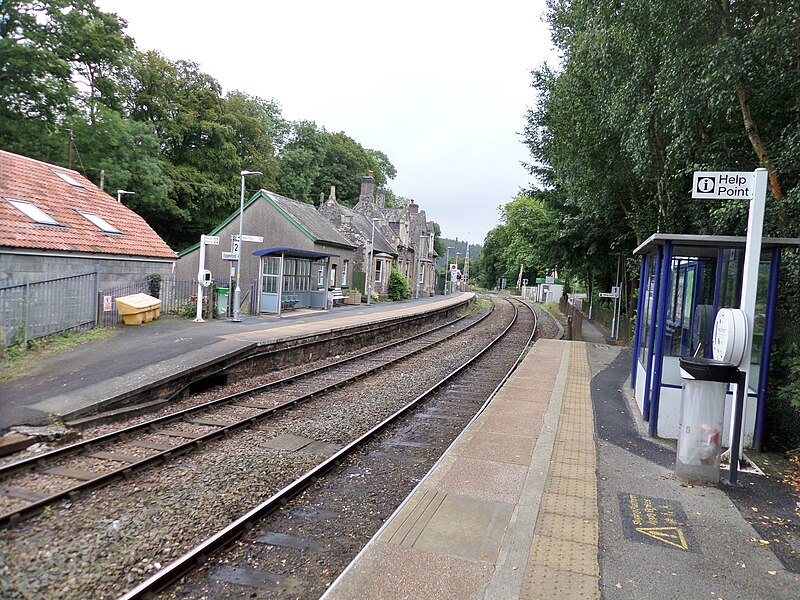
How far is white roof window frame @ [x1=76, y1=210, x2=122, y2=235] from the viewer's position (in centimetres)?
1666

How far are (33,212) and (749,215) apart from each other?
16309 millimetres

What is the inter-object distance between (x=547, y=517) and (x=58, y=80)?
109ft

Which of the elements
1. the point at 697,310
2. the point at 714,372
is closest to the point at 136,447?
the point at 714,372

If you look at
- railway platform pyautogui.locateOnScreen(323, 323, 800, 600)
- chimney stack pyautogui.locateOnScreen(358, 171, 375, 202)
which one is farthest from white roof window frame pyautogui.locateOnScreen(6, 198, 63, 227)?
chimney stack pyautogui.locateOnScreen(358, 171, 375, 202)

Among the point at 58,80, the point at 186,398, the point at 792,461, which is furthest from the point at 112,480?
the point at 58,80

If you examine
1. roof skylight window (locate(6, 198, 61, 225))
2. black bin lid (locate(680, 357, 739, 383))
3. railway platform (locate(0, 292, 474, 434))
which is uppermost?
roof skylight window (locate(6, 198, 61, 225))

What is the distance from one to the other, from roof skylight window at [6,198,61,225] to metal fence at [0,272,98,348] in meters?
1.87

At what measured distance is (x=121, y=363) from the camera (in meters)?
10.9

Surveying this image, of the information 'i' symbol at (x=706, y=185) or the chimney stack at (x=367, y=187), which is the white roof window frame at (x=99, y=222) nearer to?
the information 'i' symbol at (x=706, y=185)

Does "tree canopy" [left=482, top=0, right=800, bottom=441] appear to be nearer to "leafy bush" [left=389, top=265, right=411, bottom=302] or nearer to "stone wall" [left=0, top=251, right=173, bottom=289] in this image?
"stone wall" [left=0, top=251, right=173, bottom=289]

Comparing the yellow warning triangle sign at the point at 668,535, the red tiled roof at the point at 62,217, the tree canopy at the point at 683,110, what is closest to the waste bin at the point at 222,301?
the red tiled roof at the point at 62,217

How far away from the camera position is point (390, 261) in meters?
42.3

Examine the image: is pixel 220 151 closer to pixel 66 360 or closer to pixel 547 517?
pixel 66 360

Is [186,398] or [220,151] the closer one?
[186,398]
